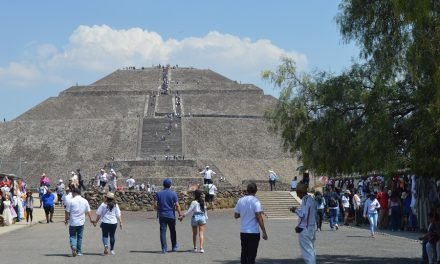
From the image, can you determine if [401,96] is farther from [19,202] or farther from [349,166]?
[19,202]

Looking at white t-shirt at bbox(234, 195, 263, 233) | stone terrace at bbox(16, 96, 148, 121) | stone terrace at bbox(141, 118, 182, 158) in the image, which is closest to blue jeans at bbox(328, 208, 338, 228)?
white t-shirt at bbox(234, 195, 263, 233)

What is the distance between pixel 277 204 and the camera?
39.7 meters

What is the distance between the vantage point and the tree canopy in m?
13.4

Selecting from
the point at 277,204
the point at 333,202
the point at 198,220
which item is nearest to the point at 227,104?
the point at 277,204

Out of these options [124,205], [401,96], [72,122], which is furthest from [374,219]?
[72,122]

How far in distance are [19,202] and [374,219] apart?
50.1 feet

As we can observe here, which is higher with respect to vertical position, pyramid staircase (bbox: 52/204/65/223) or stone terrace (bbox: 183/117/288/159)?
stone terrace (bbox: 183/117/288/159)

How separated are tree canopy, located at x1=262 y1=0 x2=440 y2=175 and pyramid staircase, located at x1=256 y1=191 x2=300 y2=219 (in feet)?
65.2

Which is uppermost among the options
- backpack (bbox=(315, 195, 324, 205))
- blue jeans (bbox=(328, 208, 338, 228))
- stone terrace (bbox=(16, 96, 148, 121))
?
stone terrace (bbox=(16, 96, 148, 121))

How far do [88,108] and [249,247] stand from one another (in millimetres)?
74841

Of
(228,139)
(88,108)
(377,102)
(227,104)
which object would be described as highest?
(227,104)

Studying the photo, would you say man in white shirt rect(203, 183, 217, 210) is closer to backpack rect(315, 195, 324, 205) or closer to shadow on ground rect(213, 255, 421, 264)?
backpack rect(315, 195, 324, 205)

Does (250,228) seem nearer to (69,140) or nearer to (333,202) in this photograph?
(333,202)

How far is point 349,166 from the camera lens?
16.0m
